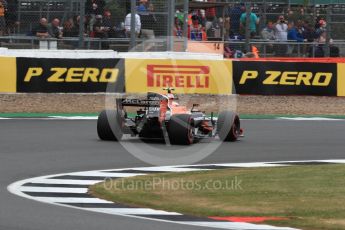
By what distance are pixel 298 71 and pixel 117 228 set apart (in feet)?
50.4

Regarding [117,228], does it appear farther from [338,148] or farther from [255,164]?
[338,148]

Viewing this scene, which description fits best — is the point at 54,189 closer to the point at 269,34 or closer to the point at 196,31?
the point at 196,31

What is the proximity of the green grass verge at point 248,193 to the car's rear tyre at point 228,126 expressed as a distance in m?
3.55

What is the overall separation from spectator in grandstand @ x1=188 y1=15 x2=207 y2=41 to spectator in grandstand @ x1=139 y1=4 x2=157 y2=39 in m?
1.46

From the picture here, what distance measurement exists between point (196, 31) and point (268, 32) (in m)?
1.79

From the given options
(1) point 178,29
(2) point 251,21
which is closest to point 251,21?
(2) point 251,21

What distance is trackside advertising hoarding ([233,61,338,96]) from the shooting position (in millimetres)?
23656

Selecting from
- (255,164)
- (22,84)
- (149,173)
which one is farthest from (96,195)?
(22,84)

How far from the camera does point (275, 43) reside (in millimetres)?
25312

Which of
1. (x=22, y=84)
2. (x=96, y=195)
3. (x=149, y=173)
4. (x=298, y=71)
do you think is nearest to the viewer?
(x=96, y=195)

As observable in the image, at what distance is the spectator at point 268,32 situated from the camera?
82.1ft

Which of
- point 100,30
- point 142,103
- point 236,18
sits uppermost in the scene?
point 236,18

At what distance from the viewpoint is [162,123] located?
16797mm

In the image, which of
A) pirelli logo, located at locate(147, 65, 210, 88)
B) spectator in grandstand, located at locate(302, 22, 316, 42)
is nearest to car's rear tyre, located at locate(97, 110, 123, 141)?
pirelli logo, located at locate(147, 65, 210, 88)
